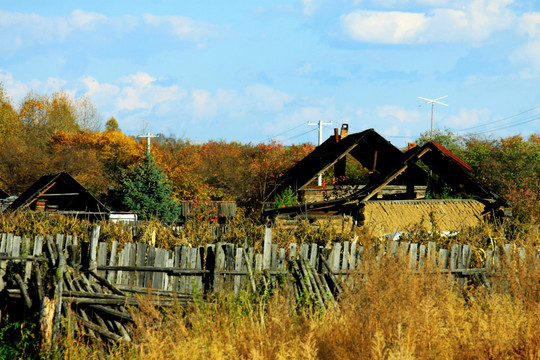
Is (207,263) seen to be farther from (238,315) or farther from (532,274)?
(532,274)

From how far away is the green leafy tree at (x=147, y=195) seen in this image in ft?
105

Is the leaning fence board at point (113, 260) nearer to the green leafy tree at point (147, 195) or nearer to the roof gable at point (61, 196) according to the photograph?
the roof gable at point (61, 196)

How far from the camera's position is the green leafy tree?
3191 centimetres

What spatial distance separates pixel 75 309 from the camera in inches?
303

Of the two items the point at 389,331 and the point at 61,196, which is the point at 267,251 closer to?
the point at 389,331

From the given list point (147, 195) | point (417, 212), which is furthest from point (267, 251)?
point (147, 195)

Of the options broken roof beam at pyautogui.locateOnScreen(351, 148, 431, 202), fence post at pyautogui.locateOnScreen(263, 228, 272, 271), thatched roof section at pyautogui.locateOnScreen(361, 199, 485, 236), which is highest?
broken roof beam at pyautogui.locateOnScreen(351, 148, 431, 202)

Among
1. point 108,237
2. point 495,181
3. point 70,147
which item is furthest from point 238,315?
point 70,147

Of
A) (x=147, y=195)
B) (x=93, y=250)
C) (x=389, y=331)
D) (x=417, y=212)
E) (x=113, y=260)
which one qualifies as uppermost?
(x=147, y=195)

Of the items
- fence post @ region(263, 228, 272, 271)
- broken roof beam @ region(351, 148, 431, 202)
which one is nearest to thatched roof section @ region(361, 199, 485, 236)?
broken roof beam @ region(351, 148, 431, 202)

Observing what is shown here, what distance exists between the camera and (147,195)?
3216 centimetres

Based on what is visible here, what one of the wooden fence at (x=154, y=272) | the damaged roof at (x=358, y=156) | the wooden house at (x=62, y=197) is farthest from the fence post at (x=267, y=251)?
the wooden house at (x=62, y=197)

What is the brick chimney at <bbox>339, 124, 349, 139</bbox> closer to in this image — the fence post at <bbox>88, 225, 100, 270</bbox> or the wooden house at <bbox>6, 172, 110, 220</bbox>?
the wooden house at <bbox>6, 172, 110, 220</bbox>

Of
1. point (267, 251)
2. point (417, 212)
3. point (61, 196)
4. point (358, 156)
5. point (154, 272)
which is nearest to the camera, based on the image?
point (154, 272)
